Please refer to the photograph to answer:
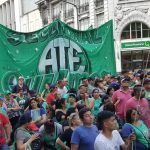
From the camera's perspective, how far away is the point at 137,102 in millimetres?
7543

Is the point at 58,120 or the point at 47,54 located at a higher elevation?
the point at 47,54

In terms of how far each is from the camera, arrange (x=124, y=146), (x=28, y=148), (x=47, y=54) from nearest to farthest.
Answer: (x=124, y=146), (x=28, y=148), (x=47, y=54)

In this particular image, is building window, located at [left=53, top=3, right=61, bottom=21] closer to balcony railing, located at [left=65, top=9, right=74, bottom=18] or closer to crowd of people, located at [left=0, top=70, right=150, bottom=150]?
balcony railing, located at [left=65, top=9, right=74, bottom=18]

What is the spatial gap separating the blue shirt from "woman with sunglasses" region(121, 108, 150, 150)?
396mm

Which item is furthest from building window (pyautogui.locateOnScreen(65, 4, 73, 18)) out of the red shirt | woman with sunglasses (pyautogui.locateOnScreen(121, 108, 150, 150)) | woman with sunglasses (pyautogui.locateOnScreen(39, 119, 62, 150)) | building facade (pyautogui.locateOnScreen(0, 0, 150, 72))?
woman with sunglasses (pyautogui.locateOnScreen(121, 108, 150, 150))

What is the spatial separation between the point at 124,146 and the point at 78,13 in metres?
40.6

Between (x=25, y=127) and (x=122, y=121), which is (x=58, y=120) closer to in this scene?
(x=122, y=121)

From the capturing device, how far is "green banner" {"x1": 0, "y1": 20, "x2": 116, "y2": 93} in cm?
1439

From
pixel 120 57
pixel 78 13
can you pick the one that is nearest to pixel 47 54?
pixel 120 57

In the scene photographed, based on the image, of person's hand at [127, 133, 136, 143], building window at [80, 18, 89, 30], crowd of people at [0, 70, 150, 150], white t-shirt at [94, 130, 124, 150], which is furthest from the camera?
building window at [80, 18, 89, 30]

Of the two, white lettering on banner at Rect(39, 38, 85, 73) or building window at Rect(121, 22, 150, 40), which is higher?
building window at Rect(121, 22, 150, 40)

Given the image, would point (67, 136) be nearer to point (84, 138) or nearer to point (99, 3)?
point (84, 138)

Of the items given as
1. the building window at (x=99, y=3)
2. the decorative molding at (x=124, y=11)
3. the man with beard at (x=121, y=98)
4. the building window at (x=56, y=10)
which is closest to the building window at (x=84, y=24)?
the building window at (x=99, y=3)

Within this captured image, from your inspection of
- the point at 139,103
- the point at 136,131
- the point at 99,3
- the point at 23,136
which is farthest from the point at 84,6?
the point at 136,131
